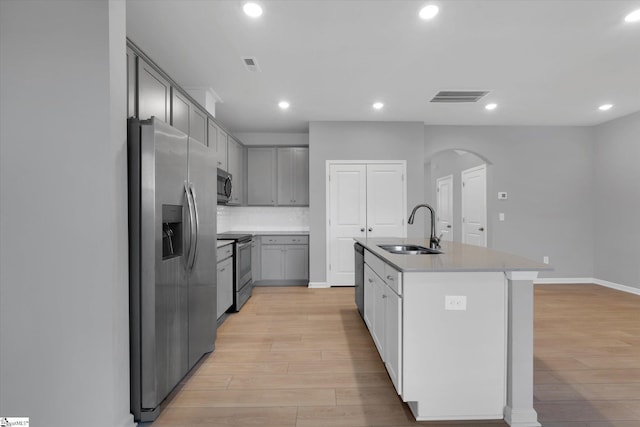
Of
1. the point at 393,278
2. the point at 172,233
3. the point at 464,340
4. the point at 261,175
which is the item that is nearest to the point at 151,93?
the point at 172,233

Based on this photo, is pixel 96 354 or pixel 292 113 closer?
pixel 96 354

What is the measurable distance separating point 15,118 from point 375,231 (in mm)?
4571

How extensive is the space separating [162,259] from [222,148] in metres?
2.91

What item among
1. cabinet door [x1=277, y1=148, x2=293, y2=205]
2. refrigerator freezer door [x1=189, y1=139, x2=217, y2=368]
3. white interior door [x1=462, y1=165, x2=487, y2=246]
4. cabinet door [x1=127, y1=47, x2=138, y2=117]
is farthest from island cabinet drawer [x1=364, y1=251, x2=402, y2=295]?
white interior door [x1=462, y1=165, x2=487, y2=246]

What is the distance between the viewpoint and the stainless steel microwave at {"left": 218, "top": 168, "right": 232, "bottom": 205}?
15.0ft

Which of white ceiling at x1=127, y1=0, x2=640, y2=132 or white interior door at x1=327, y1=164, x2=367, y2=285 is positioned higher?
white ceiling at x1=127, y1=0, x2=640, y2=132

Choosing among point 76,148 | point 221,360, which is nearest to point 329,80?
point 76,148

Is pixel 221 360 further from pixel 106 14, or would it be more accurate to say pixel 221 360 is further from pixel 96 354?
pixel 106 14

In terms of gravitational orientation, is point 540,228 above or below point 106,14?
below

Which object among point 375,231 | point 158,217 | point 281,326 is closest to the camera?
point 158,217

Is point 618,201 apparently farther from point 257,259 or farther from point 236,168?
point 236,168

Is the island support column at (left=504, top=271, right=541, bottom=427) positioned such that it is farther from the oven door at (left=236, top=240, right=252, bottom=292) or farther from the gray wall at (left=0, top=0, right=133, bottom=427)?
the oven door at (left=236, top=240, right=252, bottom=292)

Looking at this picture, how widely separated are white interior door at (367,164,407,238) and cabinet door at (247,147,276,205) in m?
1.78

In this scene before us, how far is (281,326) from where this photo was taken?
354 centimetres
